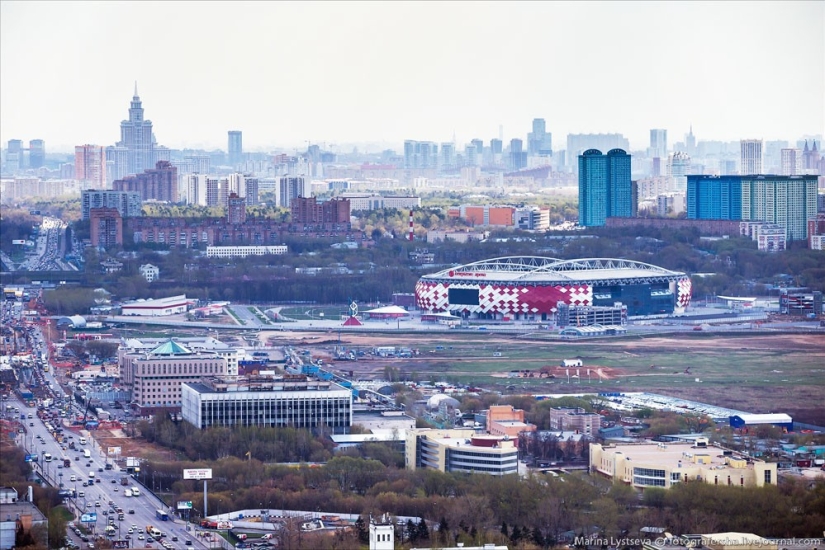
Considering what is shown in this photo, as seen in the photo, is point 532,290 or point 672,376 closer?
point 672,376

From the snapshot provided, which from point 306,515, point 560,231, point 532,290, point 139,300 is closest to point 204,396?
point 306,515

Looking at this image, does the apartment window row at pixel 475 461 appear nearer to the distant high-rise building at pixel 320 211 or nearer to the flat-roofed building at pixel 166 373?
the flat-roofed building at pixel 166 373

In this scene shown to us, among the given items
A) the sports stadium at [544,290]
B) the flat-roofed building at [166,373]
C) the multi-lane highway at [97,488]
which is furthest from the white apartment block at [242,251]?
the multi-lane highway at [97,488]

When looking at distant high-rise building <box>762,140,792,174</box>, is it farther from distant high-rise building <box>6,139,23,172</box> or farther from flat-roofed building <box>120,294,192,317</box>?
distant high-rise building <box>6,139,23,172</box>

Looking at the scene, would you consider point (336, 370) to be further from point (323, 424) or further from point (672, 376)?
point (323, 424)

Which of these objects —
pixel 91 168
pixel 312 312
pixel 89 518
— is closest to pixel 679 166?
pixel 91 168

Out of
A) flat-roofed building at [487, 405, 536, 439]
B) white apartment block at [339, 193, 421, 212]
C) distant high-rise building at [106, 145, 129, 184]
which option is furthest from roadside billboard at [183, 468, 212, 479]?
distant high-rise building at [106, 145, 129, 184]
